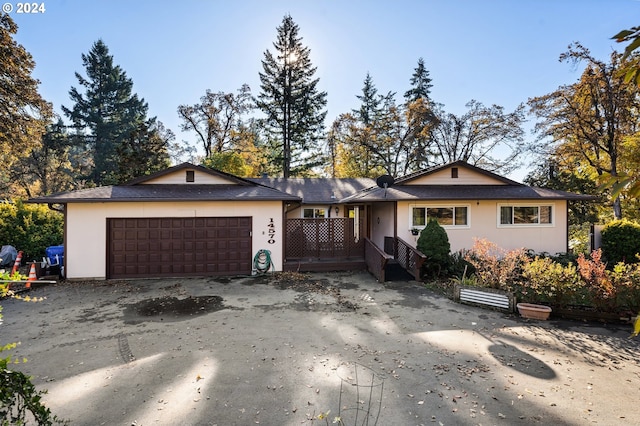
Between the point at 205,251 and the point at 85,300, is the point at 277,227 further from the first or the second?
the point at 85,300

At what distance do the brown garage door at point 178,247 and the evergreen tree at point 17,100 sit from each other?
28.2 ft

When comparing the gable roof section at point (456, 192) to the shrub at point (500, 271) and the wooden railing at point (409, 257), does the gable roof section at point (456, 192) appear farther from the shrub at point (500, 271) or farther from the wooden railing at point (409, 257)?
the shrub at point (500, 271)

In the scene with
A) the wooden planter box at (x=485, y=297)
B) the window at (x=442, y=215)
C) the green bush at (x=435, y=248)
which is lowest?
the wooden planter box at (x=485, y=297)

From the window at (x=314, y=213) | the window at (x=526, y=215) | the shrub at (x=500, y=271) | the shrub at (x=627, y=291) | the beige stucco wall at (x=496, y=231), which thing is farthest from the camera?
the window at (x=314, y=213)

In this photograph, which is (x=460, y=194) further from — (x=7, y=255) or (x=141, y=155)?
(x=141, y=155)

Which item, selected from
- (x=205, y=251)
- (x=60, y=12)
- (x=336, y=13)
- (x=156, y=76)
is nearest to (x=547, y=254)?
(x=336, y=13)

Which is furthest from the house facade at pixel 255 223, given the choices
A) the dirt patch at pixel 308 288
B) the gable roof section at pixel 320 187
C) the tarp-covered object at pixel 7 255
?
the tarp-covered object at pixel 7 255

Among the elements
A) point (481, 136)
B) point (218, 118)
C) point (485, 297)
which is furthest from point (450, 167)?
point (218, 118)

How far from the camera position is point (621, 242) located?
1160 cm

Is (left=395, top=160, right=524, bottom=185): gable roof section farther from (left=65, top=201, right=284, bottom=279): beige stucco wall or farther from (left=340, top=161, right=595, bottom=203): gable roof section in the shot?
(left=65, top=201, right=284, bottom=279): beige stucco wall

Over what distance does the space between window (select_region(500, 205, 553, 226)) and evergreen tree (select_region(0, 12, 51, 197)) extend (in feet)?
66.0

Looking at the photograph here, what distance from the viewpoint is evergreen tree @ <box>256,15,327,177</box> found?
27.0m

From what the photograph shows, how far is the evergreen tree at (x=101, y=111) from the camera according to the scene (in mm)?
28875

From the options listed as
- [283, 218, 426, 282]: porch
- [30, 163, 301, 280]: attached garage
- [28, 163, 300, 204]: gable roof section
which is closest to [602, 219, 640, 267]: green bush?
[283, 218, 426, 282]: porch
